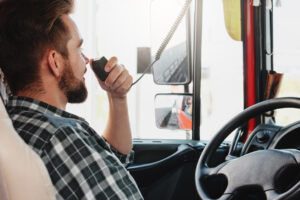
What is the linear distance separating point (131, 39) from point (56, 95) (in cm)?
134

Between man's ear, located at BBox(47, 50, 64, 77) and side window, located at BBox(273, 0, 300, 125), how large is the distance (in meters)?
1.16

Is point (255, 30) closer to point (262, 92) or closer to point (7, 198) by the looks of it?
point (262, 92)

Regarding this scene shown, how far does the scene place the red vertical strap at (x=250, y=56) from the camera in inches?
77.2

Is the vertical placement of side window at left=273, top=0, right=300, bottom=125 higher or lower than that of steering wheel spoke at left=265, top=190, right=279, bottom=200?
higher

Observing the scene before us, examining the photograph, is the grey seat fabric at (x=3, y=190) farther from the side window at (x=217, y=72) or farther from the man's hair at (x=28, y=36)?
the side window at (x=217, y=72)

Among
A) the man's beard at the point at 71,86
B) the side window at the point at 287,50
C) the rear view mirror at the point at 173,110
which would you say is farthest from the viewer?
the rear view mirror at the point at 173,110

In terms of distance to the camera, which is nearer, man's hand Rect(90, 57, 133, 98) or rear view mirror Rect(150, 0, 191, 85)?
man's hand Rect(90, 57, 133, 98)

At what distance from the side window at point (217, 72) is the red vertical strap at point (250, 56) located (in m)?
0.05

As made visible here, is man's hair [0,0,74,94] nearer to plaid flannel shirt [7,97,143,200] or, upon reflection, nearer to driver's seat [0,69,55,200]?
Answer: plaid flannel shirt [7,97,143,200]

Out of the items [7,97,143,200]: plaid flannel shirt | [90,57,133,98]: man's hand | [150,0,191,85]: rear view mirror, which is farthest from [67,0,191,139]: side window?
[7,97,143,200]: plaid flannel shirt

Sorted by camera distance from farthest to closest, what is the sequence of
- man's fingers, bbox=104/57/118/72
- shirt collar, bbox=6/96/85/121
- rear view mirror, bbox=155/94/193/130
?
rear view mirror, bbox=155/94/193/130
man's fingers, bbox=104/57/118/72
shirt collar, bbox=6/96/85/121

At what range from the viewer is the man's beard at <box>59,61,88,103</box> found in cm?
116

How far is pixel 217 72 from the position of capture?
7.25 feet

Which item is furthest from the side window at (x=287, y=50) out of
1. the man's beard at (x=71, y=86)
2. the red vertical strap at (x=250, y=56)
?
the man's beard at (x=71, y=86)
